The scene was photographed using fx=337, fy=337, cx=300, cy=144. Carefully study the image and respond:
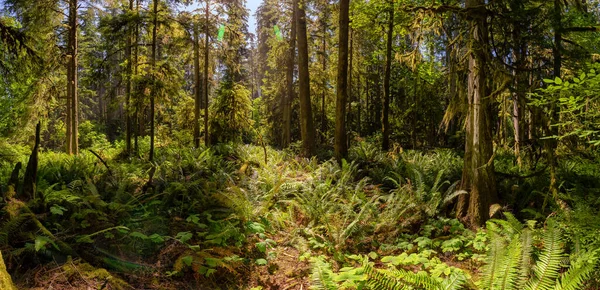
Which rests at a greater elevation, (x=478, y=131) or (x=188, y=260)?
(x=478, y=131)

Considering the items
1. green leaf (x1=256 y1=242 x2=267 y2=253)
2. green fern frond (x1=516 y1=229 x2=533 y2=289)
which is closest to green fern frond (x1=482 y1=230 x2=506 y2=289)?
green fern frond (x1=516 y1=229 x2=533 y2=289)

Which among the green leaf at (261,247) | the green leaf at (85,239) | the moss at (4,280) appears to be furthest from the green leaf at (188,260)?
the moss at (4,280)

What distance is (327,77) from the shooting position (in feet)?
60.4

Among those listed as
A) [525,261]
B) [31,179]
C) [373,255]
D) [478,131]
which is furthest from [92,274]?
[478,131]

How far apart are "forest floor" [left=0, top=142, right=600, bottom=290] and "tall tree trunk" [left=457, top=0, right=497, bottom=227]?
0.40 meters

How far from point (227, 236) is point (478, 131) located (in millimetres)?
4100

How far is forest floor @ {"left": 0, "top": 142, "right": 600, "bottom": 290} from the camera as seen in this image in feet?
11.6

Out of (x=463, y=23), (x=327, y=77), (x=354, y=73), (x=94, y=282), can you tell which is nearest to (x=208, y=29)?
(x=327, y=77)

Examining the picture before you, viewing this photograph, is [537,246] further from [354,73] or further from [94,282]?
[354,73]

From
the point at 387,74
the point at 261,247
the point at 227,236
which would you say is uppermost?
the point at 387,74

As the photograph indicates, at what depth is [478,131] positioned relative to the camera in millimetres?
5273

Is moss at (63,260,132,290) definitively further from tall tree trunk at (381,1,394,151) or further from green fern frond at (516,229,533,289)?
tall tree trunk at (381,1,394,151)

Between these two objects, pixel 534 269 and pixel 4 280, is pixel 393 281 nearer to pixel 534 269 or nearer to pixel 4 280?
pixel 534 269

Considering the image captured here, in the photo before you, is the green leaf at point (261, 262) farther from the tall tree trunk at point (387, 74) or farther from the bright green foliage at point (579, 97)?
the tall tree trunk at point (387, 74)
